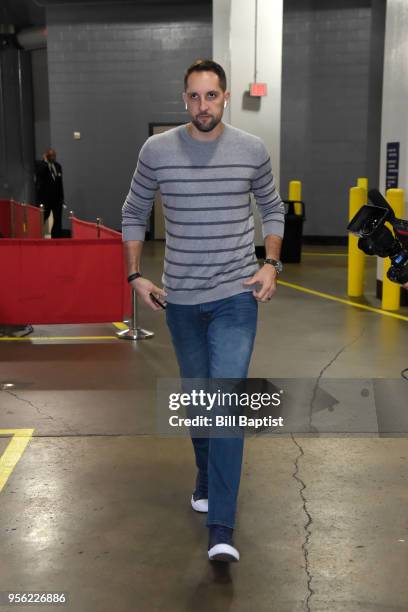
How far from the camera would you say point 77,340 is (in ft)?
24.3

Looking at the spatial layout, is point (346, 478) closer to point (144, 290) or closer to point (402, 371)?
point (144, 290)

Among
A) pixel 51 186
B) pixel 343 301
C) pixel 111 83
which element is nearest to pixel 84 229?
pixel 343 301

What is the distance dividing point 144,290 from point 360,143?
1277 centimetres

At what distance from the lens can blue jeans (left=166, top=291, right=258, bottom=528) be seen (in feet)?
10.2

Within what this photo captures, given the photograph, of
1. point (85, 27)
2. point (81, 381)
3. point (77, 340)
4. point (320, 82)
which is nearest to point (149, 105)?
point (85, 27)

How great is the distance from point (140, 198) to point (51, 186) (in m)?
12.4

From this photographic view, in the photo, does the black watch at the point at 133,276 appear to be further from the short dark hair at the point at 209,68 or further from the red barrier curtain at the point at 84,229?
the red barrier curtain at the point at 84,229

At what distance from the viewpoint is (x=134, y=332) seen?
753 cm

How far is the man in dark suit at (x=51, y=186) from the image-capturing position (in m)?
15.1

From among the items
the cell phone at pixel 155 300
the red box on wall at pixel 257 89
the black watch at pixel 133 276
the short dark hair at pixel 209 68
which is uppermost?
the red box on wall at pixel 257 89

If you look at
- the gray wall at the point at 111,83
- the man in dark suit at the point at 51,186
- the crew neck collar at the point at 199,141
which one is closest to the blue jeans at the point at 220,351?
the crew neck collar at the point at 199,141

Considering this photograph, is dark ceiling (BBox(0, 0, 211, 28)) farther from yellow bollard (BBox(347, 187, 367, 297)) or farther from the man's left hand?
the man's left hand

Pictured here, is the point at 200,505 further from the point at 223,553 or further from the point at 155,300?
the point at 155,300

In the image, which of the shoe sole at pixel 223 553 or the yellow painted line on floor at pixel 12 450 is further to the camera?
the yellow painted line on floor at pixel 12 450
